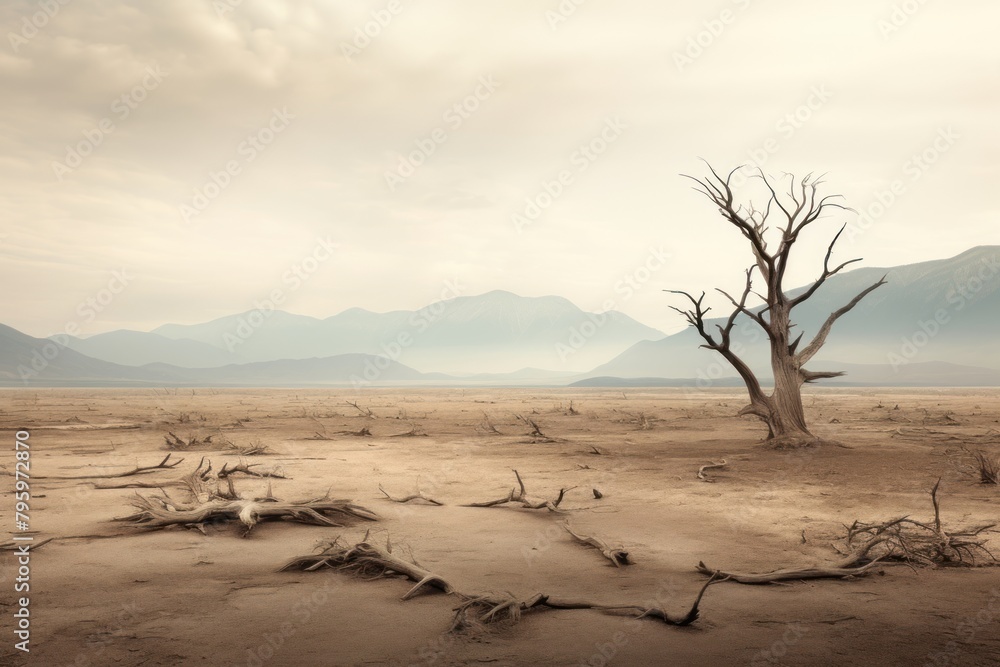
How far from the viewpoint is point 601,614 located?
207 inches

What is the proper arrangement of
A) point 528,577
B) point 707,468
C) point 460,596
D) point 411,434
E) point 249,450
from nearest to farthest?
point 460,596
point 528,577
point 707,468
point 249,450
point 411,434

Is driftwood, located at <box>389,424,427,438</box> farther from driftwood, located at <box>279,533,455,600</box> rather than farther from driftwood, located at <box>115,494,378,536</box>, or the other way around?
driftwood, located at <box>279,533,455,600</box>

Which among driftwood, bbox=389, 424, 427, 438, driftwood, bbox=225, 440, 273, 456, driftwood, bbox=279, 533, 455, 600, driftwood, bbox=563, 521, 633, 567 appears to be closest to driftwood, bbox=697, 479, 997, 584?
driftwood, bbox=563, 521, 633, 567

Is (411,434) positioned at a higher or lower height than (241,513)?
lower

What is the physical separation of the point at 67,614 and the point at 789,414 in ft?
53.0

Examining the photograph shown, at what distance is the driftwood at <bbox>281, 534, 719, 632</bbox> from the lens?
498 centimetres

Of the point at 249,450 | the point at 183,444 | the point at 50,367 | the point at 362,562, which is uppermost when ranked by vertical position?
the point at 50,367

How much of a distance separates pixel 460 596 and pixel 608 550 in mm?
1855

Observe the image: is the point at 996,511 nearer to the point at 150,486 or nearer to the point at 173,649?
the point at 173,649

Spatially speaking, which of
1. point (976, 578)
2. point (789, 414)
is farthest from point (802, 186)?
point (976, 578)

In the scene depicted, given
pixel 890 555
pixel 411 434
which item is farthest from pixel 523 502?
pixel 411 434

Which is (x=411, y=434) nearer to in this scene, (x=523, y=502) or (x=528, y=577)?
(x=523, y=502)

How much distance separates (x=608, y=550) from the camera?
6848 millimetres

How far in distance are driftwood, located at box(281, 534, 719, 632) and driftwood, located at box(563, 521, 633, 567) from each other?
91cm
